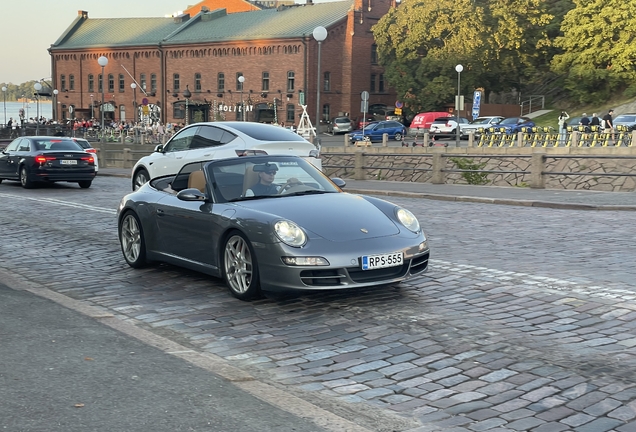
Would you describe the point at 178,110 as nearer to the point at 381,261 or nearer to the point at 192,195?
the point at 192,195

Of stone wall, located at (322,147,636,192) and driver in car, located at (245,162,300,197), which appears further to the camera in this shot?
stone wall, located at (322,147,636,192)

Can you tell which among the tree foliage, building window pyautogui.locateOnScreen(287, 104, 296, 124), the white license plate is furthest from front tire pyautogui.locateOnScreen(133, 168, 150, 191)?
building window pyautogui.locateOnScreen(287, 104, 296, 124)

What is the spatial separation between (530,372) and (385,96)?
3011 inches

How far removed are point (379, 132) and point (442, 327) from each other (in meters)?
51.5

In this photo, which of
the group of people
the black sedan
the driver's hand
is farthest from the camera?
the group of people

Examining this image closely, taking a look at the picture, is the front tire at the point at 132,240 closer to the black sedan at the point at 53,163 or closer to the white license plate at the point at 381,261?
the white license plate at the point at 381,261

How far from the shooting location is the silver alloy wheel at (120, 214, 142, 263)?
9500 millimetres

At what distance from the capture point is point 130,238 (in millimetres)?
9672

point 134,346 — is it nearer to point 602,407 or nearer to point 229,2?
point 602,407

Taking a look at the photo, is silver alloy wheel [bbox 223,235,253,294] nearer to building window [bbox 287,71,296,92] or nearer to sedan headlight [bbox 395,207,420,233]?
sedan headlight [bbox 395,207,420,233]

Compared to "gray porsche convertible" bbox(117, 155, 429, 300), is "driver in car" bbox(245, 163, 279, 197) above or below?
above

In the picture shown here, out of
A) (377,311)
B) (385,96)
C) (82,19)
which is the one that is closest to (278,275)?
(377,311)

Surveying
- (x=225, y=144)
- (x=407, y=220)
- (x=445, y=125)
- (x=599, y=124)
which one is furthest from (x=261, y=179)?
(x=445, y=125)

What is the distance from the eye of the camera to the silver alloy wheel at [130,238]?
374 inches
